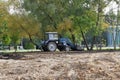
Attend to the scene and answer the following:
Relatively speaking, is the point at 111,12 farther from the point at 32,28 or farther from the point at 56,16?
the point at 32,28

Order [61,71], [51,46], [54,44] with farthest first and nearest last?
1. [54,44]
2. [51,46]
3. [61,71]

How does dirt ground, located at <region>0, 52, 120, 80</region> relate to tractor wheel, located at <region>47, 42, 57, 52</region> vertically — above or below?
below

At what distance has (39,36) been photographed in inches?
1313

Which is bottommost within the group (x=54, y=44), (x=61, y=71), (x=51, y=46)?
(x=61, y=71)

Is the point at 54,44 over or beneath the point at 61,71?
over

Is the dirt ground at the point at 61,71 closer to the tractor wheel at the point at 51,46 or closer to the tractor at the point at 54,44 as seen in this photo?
the tractor wheel at the point at 51,46

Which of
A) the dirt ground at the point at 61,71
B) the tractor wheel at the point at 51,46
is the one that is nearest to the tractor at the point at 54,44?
the tractor wheel at the point at 51,46

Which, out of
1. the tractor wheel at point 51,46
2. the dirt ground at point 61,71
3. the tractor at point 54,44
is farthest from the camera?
the tractor at point 54,44

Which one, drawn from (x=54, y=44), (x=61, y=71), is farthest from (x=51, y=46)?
(x=61, y=71)

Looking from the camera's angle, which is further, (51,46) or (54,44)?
(54,44)

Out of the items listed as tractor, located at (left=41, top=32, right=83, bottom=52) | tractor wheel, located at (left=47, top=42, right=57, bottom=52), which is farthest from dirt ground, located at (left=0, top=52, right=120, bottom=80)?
tractor, located at (left=41, top=32, right=83, bottom=52)

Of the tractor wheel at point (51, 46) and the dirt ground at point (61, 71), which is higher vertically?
the tractor wheel at point (51, 46)

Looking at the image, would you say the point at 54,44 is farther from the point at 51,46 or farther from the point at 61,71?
the point at 61,71

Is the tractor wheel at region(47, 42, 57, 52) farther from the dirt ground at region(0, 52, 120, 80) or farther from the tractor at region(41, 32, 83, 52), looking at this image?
the dirt ground at region(0, 52, 120, 80)
